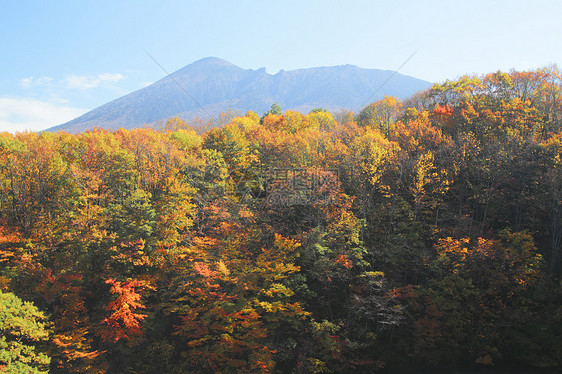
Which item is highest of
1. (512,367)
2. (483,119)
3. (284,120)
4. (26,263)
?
(284,120)

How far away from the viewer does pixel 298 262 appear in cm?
3023

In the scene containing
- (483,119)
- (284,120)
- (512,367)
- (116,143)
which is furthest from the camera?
(284,120)

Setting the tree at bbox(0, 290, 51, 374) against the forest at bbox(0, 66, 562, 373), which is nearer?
the tree at bbox(0, 290, 51, 374)

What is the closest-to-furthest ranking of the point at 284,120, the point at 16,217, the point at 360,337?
the point at 360,337
the point at 16,217
the point at 284,120

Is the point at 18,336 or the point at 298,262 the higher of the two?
the point at 298,262

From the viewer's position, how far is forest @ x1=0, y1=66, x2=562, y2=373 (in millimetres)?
23656

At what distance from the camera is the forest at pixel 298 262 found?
23656 millimetres

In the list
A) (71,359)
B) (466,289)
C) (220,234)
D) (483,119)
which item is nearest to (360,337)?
(466,289)

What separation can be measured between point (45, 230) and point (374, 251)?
97.7ft

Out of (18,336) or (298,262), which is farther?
(298,262)

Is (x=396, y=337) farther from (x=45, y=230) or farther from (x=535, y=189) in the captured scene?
(x=45, y=230)

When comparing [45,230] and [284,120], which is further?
[284,120]

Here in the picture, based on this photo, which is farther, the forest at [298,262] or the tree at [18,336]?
the forest at [298,262]

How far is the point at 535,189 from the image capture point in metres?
27.5
